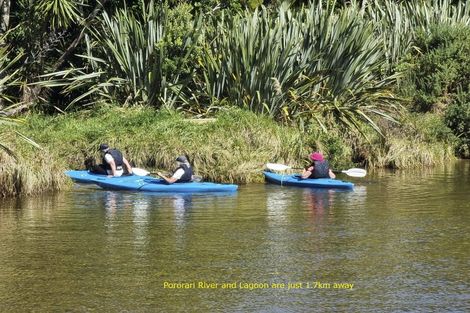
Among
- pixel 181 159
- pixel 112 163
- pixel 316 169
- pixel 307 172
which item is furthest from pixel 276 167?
pixel 112 163

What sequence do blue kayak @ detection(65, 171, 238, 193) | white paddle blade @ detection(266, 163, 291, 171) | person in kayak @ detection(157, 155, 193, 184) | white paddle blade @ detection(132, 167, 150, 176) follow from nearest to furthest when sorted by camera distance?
1. blue kayak @ detection(65, 171, 238, 193)
2. person in kayak @ detection(157, 155, 193, 184)
3. white paddle blade @ detection(132, 167, 150, 176)
4. white paddle blade @ detection(266, 163, 291, 171)

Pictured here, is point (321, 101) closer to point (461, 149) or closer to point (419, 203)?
point (461, 149)

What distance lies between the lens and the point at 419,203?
1831 centimetres

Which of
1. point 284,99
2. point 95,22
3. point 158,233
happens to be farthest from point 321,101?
point 158,233

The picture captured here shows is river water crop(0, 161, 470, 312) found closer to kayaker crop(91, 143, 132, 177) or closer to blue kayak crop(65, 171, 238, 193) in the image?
blue kayak crop(65, 171, 238, 193)

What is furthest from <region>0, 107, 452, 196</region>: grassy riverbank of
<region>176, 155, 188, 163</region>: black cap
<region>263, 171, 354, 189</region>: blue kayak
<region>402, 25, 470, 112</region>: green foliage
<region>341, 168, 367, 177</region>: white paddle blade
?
<region>402, 25, 470, 112</region>: green foliage

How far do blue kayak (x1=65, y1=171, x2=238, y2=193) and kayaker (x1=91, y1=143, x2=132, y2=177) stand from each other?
0.16 meters

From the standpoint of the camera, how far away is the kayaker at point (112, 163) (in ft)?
67.1

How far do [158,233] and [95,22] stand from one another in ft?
41.3

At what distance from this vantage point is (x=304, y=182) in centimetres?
2062

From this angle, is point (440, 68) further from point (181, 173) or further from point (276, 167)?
point (181, 173)

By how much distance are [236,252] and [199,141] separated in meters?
8.44

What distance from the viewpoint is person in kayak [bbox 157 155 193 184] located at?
19641 mm

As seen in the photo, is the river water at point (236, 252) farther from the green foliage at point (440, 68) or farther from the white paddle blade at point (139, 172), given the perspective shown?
the green foliage at point (440, 68)
